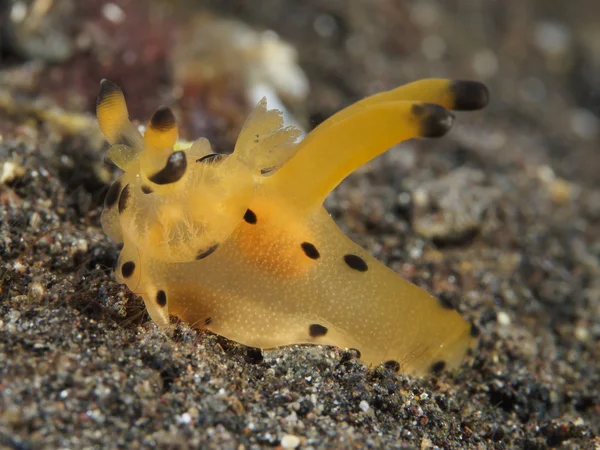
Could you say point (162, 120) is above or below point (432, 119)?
below

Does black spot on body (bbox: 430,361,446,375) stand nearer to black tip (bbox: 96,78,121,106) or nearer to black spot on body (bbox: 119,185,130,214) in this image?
black spot on body (bbox: 119,185,130,214)

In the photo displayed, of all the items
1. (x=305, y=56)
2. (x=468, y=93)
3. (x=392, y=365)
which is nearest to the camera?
(x=468, y=93)

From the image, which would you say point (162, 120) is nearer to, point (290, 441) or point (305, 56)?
point (290, 441)

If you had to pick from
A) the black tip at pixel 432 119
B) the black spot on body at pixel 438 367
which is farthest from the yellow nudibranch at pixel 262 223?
the black spot on body at pixel 438 367

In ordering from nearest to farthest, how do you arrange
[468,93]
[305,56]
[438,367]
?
1. [468,93]
2. [438,367]
3. [305,56]

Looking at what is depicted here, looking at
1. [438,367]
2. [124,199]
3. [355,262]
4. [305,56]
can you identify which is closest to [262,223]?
[355,262]

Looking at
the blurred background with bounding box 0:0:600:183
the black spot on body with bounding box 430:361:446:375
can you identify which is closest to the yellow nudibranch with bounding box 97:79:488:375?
the black spot on body with bounding box 430:361:446:375

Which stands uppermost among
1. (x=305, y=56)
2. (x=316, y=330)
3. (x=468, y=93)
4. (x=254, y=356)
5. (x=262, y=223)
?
(x=305, y=56)

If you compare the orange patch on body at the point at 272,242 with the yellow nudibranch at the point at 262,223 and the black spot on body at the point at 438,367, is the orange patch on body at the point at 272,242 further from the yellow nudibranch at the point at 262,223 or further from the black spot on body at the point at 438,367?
the black spot on body at the point at 438,367
